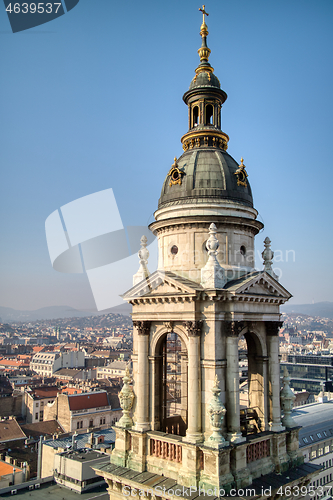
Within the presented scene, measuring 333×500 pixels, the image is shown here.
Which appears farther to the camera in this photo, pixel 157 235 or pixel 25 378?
pixel 25 378

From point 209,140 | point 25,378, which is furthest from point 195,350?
point 25,378

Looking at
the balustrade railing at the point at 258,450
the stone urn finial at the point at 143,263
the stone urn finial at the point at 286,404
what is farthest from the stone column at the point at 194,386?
the stone urn finial at the point at 286,404

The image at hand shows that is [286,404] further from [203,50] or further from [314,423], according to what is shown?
[314,423]

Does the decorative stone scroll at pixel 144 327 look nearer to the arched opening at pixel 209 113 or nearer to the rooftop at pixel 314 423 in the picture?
the arched opening at pixel 209 113

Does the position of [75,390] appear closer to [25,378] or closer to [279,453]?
[25,378]

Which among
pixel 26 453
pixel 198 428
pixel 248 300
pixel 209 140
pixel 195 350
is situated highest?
pixel 209 140

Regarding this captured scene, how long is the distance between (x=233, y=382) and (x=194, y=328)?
3.28 m

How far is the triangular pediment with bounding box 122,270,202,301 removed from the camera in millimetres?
22663

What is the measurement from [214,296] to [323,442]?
64.7m

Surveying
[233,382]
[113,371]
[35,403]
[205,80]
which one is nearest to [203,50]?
[205,80]

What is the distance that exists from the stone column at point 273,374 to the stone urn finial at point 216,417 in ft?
16.4

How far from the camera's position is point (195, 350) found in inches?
864

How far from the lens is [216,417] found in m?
20.5

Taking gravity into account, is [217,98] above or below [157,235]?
above
